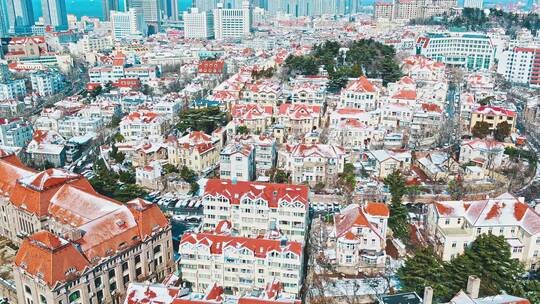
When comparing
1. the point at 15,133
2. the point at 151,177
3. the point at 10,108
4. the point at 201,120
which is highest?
the point at 201,120

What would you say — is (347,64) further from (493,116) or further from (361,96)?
(493,116)

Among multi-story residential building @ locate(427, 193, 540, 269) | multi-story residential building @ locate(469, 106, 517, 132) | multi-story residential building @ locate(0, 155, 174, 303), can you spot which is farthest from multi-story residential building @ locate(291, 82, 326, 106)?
multi-story residential building @ locate(0, 155, 174, 303)

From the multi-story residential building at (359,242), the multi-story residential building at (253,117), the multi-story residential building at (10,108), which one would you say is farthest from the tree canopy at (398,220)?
the multi-story residential building at (10,108)

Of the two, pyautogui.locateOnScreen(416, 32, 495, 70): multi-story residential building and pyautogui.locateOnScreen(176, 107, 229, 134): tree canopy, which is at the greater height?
pyautogui.locateOnScreen(416, 32, 495, 70): multi-story residential building

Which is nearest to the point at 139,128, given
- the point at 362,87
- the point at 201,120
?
the point at 201,120

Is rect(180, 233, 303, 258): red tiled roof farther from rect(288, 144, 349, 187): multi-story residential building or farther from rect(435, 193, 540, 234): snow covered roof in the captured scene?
rect(288, 144, 349, 187): multi-story residential building

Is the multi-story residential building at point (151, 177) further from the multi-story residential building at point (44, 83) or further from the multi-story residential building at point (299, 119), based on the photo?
the multi-story residential building at point (44, 83)

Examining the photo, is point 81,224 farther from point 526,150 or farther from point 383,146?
point 526,150
